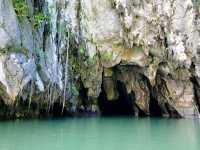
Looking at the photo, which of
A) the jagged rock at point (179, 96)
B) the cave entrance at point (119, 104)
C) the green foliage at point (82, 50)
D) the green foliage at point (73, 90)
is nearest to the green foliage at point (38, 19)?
the green foliage at point (82, 50)

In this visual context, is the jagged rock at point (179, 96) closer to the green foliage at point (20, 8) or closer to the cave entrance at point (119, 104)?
the cave entrance at point (119, 104)

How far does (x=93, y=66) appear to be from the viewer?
1667 centimetres

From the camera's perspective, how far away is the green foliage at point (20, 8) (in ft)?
47.2

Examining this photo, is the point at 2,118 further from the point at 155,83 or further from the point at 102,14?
the point at 155,83

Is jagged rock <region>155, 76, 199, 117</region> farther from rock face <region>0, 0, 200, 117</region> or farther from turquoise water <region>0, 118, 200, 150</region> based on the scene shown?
turquoise water <region>0, 118, 200, 150</region>

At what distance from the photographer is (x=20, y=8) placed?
14422 mm

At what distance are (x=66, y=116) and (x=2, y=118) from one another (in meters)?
2.59

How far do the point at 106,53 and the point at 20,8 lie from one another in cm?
370

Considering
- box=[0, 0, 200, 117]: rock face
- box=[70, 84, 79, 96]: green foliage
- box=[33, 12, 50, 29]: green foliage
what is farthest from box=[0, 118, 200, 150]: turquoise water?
box=[33, 12, 50, 29]: green foliage

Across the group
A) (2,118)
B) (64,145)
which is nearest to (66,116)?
(2,118)

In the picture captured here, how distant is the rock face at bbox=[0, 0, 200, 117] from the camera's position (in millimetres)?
14898

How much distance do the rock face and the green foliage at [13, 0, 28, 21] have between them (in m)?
0.07

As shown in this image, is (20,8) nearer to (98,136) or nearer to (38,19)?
(38,19)

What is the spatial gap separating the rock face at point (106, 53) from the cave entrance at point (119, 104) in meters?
0.55
